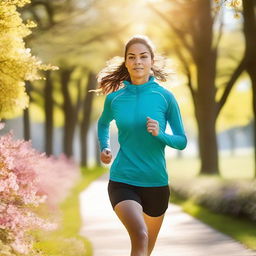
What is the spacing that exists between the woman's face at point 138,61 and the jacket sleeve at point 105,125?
1.02 feet

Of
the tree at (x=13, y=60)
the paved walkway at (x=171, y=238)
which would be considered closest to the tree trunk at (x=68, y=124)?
the paved walkway at (x=171, y=238)

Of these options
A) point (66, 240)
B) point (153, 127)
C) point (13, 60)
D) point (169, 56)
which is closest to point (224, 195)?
point (66, 240)

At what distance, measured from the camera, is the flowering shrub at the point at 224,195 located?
14.2m

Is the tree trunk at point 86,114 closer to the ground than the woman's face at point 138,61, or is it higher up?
closer to the ground

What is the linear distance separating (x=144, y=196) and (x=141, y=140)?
1.43 feet

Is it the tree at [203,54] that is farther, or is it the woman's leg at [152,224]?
the tree at [203,54]

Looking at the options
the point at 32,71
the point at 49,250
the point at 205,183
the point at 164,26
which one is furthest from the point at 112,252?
the point at 164,26

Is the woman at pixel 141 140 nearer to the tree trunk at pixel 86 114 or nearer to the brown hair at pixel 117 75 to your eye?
the brown hair at pixel 117 75

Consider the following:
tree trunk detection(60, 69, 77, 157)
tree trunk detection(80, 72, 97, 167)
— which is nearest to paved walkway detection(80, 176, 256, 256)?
tree trunk detection(60, 69, 77, 157)

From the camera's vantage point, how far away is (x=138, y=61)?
6172 mm

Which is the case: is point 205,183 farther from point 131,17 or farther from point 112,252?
point 112,252

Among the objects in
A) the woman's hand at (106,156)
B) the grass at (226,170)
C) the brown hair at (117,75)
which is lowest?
the grass at (226,170)

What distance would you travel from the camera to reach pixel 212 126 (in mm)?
25188

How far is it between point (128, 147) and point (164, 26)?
21.1 meters
